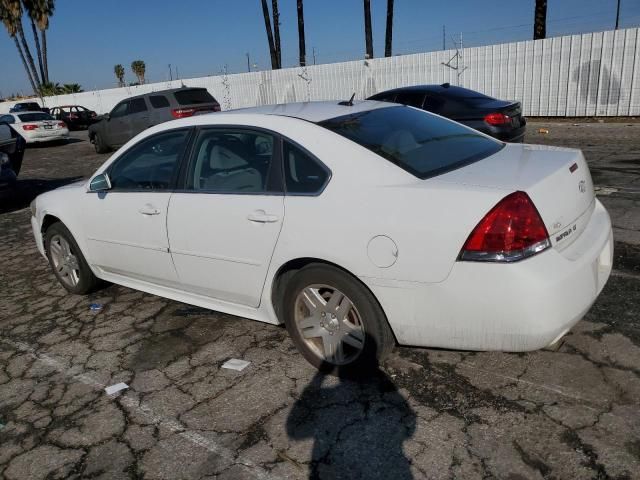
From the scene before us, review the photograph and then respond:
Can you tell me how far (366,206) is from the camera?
262 cm

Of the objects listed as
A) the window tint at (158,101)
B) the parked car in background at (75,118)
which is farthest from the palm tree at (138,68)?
the window tint at (158,101)

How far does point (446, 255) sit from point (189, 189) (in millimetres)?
1793

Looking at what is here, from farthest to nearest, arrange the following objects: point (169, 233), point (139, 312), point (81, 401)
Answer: point (139, 312) < point (169, 233) < point (81, 401)

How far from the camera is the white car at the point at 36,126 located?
63.6 feet

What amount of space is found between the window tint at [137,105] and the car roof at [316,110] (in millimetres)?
13018

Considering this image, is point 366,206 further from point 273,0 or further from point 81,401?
point 273,0

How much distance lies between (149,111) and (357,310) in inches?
555

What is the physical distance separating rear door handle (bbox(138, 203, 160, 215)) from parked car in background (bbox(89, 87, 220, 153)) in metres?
11.2

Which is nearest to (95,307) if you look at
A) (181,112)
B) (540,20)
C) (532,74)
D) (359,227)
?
(359,227)

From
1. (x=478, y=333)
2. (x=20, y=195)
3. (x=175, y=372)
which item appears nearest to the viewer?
(x=478, y=333)

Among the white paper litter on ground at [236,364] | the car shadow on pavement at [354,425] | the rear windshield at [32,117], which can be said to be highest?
the rear windshield at [32,117]

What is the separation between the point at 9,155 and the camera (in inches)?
332

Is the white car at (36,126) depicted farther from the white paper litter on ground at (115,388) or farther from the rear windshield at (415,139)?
the rear windshield at (415,139)

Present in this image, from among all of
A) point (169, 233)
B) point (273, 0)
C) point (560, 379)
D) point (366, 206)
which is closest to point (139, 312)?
point (169, 233)
